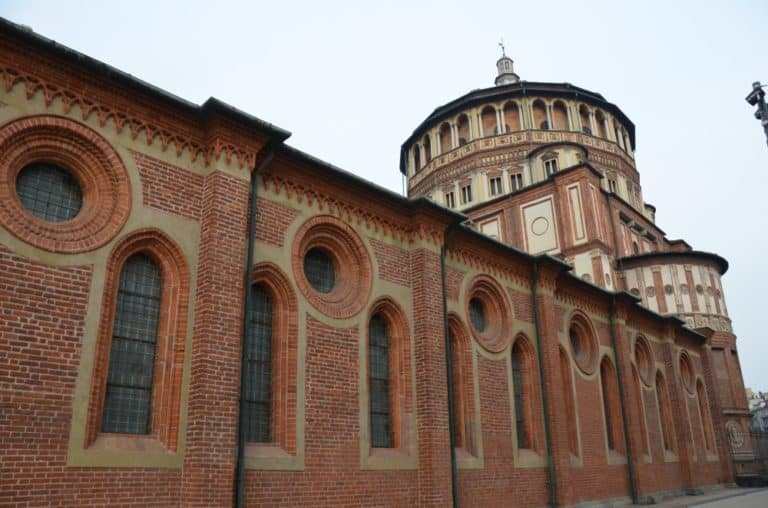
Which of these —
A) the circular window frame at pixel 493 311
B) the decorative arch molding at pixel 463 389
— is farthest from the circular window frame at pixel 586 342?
the decorative arch molding at pixel 463 389

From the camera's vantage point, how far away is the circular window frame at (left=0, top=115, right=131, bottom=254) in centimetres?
807

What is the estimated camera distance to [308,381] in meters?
10.6

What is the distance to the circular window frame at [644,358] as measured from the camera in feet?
74.0

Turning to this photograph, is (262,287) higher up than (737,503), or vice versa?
(262,287)

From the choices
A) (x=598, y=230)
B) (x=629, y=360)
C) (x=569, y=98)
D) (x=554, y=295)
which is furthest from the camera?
(x=569, y=98)

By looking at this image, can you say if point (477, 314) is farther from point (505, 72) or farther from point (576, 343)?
point (505, 72)

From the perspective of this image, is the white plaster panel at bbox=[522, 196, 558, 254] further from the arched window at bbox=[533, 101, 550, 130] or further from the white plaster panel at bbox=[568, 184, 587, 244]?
the arched window at bbox=[533, 101, 550, 130]

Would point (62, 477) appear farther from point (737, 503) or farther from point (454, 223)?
point (737, 503)

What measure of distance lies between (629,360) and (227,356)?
15.7 m

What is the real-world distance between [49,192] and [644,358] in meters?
20.9

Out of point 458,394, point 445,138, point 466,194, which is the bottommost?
point 458,394

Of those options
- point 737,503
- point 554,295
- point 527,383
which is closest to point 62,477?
point 527,383

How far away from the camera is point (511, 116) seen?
33.1m

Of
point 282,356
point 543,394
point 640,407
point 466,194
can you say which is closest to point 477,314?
point 543,394
